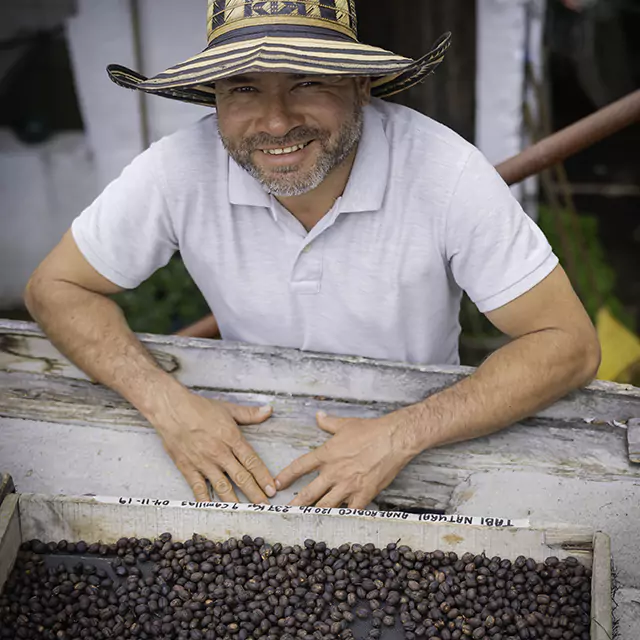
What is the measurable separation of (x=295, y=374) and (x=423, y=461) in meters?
0.44

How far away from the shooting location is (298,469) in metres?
2.21

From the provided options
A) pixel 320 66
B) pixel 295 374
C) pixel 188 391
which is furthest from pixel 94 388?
pixel 320 66

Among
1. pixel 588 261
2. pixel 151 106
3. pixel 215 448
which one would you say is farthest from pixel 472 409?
pixel 151 106

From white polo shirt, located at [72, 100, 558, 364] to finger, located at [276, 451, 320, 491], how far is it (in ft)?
1.60

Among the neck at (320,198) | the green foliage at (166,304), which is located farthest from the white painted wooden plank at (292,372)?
the green foliage at (166,304)

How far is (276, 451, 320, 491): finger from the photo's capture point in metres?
2.21

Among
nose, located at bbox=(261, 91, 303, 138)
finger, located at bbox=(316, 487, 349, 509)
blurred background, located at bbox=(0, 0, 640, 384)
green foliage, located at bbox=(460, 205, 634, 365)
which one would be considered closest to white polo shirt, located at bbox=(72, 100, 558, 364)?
nose, located at bbox=(261, 91, 303, 138)

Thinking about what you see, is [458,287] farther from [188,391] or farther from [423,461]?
[188,391]

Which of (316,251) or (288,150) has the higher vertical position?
(288,150)

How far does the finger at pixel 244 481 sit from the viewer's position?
2.21 meters

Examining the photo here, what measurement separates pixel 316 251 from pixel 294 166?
0.26 meters

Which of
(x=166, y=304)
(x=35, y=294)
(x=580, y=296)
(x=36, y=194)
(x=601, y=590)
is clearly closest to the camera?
(x=601, y=590)

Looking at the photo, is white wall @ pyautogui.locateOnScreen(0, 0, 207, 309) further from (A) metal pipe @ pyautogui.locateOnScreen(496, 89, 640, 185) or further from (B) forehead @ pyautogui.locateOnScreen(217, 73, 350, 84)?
(B) forehead @ pyautogui.locateOnScreen(217, 73, 350, 84)

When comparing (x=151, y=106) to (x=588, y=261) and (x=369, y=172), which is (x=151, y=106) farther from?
(x=369, y=172)
